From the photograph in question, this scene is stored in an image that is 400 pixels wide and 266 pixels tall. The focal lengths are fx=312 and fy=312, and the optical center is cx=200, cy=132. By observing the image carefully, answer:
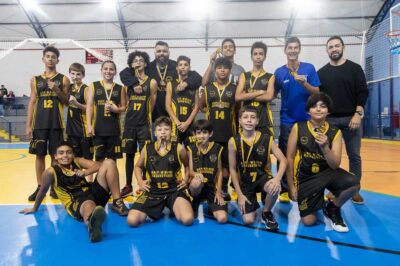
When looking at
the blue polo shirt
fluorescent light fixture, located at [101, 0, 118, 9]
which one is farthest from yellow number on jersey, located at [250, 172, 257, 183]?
fluorescent light fixture, located at [101, 0, 118, 9]

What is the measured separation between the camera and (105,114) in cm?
373

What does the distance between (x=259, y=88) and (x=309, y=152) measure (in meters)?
1.01

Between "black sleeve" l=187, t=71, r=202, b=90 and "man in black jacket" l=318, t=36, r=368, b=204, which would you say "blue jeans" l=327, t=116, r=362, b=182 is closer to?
"man in black jacket" l=318, t=36, r=368, b=204

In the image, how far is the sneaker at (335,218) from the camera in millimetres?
2637

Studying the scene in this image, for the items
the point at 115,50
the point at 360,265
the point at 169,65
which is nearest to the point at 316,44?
the point at 115,50

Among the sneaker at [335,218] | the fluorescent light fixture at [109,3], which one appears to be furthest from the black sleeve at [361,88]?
the fluorescent light fixture at [109,3]

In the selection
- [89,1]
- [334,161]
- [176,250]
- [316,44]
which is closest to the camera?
[176,250]

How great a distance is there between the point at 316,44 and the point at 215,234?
14886 millimetres

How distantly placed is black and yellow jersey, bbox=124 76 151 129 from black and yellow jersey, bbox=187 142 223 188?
2.83 feet

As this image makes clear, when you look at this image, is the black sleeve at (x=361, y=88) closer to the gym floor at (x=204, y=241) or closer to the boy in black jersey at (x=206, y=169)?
the gym floor at (x=204, y=241)

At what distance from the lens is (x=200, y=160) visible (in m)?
3.26

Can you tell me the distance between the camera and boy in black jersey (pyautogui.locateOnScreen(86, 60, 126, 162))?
3709 mm

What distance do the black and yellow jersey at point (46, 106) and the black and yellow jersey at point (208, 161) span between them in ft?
5.96

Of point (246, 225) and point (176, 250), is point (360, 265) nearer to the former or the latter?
point (246, 225)
